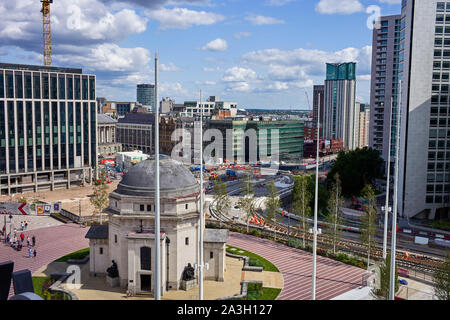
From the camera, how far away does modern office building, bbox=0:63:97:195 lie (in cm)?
9719

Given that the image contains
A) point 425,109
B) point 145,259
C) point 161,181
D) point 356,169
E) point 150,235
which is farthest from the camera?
point 356,169

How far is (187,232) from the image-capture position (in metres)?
46.7

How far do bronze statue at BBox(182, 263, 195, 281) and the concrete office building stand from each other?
180ft

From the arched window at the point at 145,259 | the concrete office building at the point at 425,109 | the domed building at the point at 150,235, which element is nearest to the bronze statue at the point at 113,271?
the domed building at the point at 150,235

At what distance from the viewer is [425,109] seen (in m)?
81.8

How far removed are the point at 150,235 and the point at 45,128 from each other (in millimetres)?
72089

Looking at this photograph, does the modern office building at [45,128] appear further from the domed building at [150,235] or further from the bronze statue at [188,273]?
the bronze statue at [188,273]

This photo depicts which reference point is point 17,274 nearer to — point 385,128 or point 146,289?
point 146,289

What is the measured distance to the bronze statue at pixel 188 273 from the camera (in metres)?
46.0

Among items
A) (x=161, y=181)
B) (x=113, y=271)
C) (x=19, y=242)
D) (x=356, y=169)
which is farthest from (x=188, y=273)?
(x=356, y=169)

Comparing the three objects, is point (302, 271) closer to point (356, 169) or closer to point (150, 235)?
point (150, 235)

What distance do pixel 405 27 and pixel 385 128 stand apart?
2305 inches

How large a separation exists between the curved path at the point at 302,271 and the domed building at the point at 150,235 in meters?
8.82
